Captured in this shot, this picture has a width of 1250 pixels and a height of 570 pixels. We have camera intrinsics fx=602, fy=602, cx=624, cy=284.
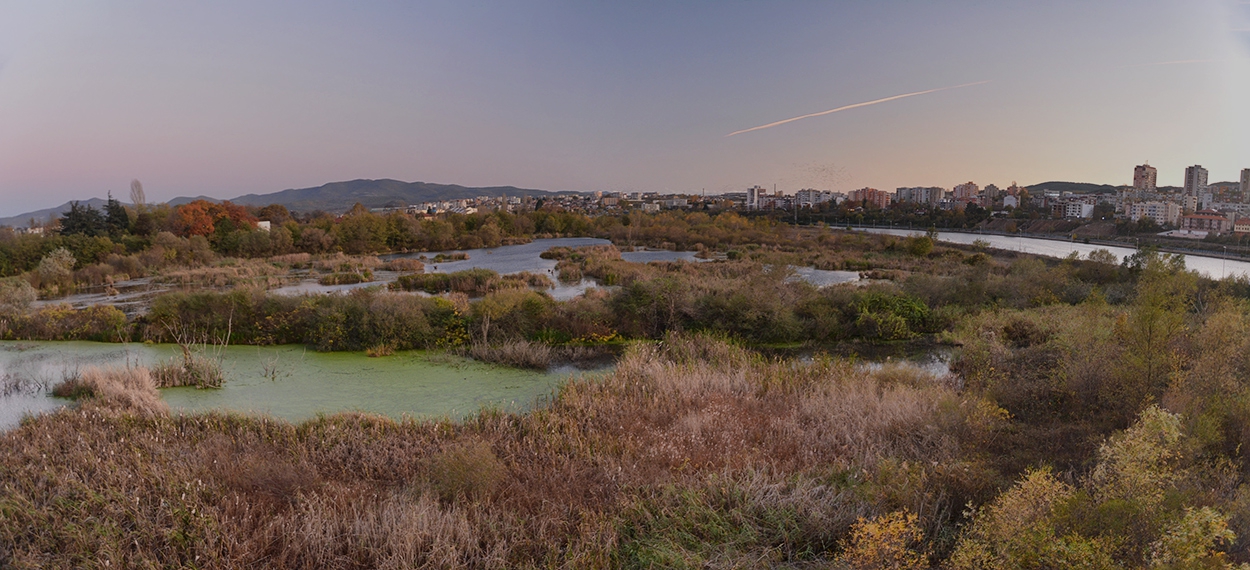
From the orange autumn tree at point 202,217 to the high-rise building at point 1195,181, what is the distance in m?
61.2

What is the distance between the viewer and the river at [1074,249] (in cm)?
2384

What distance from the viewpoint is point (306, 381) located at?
1115 centimetres

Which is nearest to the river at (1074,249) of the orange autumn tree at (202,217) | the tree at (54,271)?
the tree at (54,271)

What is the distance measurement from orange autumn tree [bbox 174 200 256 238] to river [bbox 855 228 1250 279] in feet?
178

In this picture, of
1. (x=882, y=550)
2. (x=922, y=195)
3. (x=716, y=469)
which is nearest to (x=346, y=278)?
(x=716, y=469)

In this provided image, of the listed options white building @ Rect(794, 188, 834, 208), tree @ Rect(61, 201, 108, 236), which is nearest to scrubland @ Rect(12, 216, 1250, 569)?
tree @ Rect(61, 201, 108, 236)

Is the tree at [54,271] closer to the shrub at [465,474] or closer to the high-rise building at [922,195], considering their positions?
the shrub at [465,474]

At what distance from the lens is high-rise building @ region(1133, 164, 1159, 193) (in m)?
34.8

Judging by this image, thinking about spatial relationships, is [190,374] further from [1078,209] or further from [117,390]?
[1078,209]

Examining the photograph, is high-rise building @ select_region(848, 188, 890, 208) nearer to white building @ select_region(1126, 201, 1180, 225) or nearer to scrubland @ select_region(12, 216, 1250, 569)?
white building @ select_region(1126, 201, 1180, 225)

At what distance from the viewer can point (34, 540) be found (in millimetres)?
4945

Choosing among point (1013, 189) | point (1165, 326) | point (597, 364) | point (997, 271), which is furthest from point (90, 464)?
point (1013, 189)

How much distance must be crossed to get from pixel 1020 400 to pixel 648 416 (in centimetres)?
560

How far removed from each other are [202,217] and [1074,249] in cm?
6145
